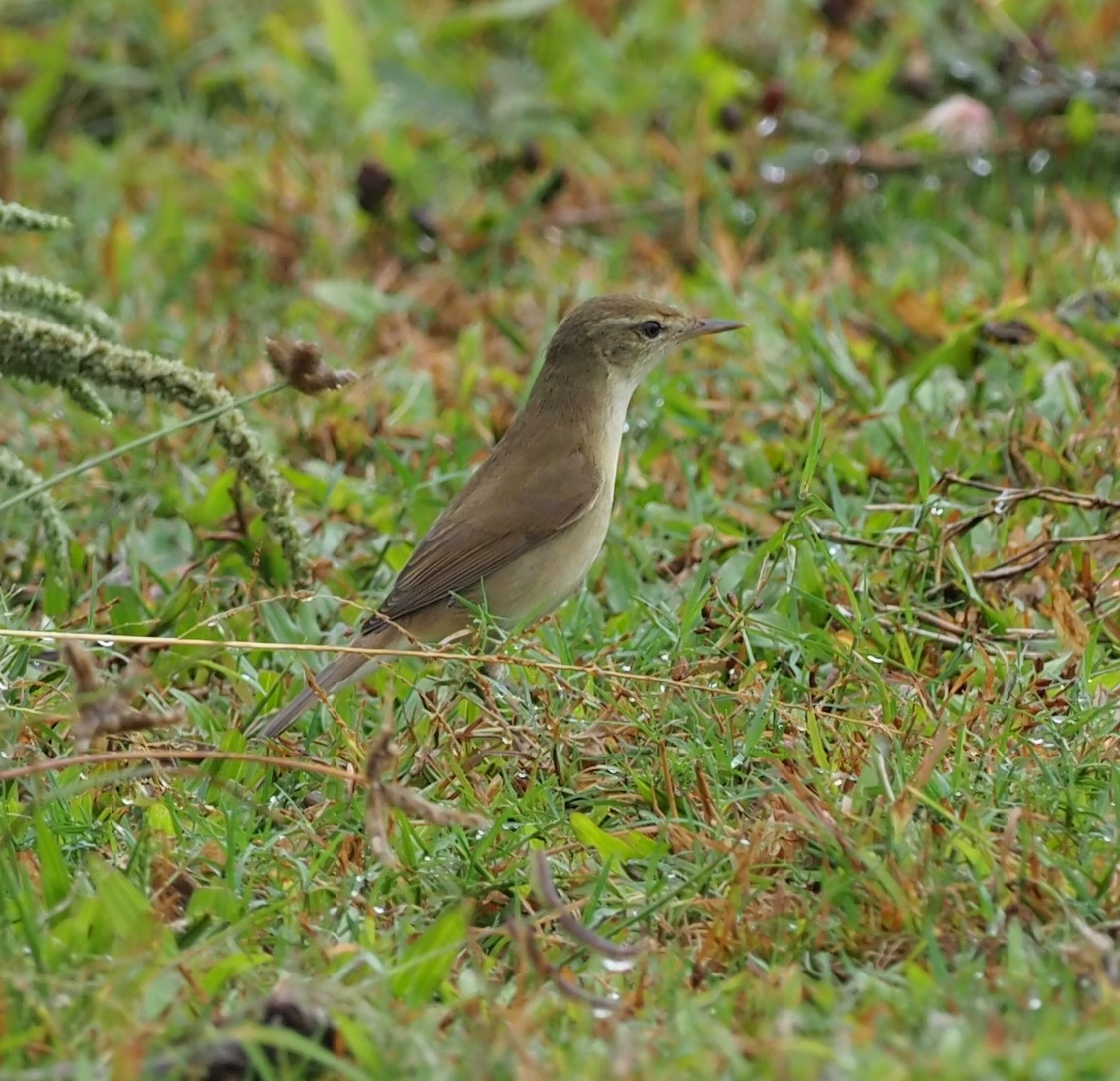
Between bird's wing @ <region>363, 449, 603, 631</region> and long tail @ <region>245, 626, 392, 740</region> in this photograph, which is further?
bird's wing @ <region>363, 449, 603, 631</region>

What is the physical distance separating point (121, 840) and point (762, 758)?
1306 millimetres

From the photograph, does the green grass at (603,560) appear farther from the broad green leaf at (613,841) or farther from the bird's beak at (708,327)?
the bird's beak at (708,327)

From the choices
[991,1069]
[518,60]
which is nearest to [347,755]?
[991,1069]

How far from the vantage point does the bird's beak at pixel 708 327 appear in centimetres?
545

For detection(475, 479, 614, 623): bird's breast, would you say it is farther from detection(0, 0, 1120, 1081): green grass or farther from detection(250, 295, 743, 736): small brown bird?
detection(0, 0, 1120, 1081): green grass

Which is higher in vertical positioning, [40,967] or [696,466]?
[40,967]

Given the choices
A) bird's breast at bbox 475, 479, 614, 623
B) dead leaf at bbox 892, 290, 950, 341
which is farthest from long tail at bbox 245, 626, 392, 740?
dead leaf at bbox 892, 290, 950, 341

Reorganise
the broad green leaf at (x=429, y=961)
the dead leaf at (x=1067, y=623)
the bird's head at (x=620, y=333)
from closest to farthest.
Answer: the broad green leaf at (x=429, y=961) → the dead leaf at (x=1067, y=623) → the bird's head at (x=620, y=333)

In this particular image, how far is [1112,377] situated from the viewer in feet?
18.3

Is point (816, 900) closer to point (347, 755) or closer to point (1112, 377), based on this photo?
point (347, 755)

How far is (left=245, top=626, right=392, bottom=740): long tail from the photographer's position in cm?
423

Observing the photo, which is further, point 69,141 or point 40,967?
point 69,141

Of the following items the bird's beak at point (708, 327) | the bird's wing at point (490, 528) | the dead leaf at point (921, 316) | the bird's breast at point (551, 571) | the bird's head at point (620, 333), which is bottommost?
the dead leaf at point (921, 316)

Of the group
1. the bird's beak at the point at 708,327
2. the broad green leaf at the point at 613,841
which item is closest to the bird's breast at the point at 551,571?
the bird's beak at the point at 708,327
